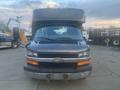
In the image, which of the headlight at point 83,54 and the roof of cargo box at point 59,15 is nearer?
the headlight at point 83,54

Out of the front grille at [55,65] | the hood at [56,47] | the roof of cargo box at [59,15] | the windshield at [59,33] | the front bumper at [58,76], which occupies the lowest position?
the front bumper at [58,76]

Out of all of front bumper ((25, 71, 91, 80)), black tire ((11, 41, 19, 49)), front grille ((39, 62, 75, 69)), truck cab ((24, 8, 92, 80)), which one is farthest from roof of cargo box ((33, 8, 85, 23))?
black tire ((11, 41, 19, 49))

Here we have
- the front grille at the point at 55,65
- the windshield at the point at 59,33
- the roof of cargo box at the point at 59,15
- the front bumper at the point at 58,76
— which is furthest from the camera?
the roof of cargo box at the point at 59,15

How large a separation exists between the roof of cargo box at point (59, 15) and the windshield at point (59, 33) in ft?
6.43

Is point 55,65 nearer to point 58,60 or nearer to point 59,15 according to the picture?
point 58,60

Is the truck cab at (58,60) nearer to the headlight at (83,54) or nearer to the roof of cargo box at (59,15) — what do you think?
the headlight at (83,54)

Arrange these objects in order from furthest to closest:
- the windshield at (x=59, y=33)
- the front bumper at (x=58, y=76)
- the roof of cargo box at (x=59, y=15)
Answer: the roof of cargo box at (x=59, y=15)
the windshield at (x=59, y=33)
the front bumper at (x=58, y=76)

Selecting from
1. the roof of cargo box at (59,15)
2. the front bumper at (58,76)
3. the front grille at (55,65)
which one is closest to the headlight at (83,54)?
the front grille at (55,65)

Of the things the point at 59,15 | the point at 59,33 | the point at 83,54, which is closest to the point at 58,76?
the point at 83,54

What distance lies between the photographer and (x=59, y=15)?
35.4 ft

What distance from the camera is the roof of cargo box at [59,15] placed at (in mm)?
10547

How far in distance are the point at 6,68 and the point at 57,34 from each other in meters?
3.03

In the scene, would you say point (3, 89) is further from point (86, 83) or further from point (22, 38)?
point (22, 38)

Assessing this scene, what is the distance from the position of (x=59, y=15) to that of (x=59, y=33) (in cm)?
272
